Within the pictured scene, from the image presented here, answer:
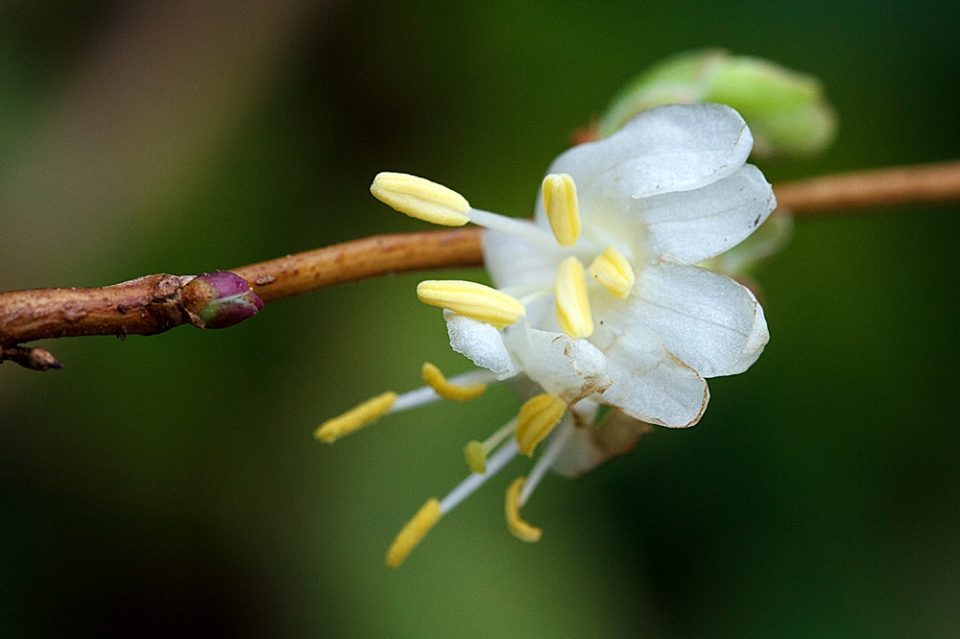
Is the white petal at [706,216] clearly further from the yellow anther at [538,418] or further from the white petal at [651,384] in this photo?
the yellow anther at [538,418]

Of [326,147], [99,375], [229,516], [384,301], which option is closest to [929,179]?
[384,301]

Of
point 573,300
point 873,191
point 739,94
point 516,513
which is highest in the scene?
point 739,94

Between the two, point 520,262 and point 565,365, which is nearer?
point 565,365

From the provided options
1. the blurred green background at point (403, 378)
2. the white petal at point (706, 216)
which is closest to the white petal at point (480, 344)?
the white petal at point (706, 216)

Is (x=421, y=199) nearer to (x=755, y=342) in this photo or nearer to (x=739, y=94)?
(x=755, y=342)

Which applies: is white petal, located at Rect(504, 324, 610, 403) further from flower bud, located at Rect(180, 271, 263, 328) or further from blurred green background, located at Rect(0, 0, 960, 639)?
blurred green background, located at Rect(0, 0, 960, 639)

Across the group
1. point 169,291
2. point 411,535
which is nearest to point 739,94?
point 411,535
